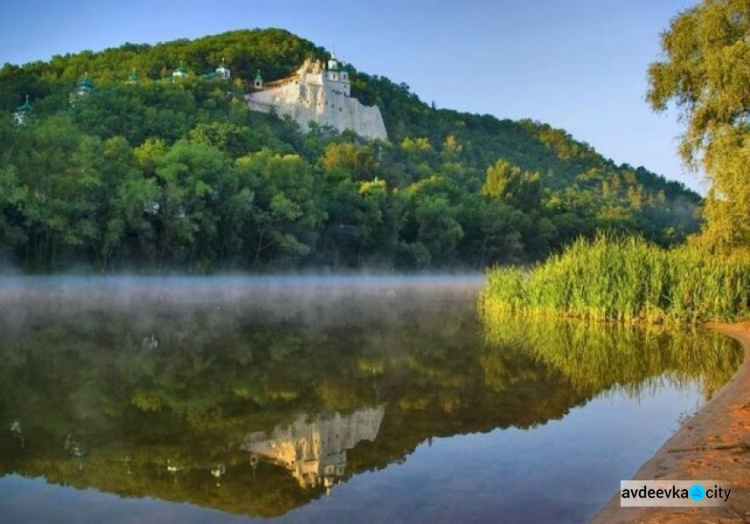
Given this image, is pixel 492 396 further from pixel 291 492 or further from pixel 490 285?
pixel 490 285

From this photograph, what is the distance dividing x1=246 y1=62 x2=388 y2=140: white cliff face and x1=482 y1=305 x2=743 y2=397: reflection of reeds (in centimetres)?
7968

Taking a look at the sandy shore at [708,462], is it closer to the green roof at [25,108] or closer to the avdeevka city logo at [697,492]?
the avdeevka city logo at [697,492]

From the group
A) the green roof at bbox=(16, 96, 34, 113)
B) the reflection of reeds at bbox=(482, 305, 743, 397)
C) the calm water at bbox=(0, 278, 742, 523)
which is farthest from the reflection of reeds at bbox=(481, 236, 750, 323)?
the green roof at bbox=(16, 96, 34, 113)

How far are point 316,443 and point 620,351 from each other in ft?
25.7

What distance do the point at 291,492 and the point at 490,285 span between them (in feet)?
56.9

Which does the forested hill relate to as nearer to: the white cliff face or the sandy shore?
the white cliff face

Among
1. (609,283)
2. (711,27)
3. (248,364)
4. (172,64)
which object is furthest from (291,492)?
(172,64)

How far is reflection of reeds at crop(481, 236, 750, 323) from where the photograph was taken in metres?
16.3

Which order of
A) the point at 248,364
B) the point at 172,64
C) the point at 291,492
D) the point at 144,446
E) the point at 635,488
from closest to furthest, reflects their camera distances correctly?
the point at 635,488
the point at 291,492
the point at 144,446
the point at 248,364
the point at 172,64

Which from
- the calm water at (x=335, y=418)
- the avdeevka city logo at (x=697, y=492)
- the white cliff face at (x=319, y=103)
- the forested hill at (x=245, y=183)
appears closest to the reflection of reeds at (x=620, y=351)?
the calm water at (x=335, y=418)

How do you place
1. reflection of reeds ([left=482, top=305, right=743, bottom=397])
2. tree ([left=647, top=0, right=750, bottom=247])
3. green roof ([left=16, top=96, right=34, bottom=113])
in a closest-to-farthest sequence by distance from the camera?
reflection of reeds ([left=482, top=305, right=743, bottom=397]), tree ([left=647, top=0, right=750, bottom=247]), green roof ([left=16, top=96, right=34, bottom=113])

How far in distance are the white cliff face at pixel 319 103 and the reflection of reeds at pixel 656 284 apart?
7804 centimetres

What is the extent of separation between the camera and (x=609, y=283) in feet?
56.1

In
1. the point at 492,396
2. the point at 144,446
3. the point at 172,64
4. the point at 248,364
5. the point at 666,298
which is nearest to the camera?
the point at 144,446
